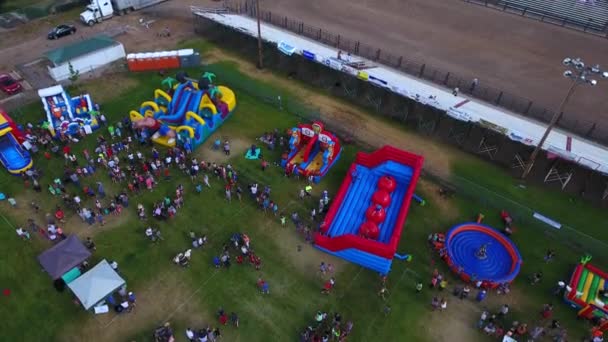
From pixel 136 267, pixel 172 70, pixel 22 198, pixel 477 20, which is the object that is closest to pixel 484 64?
pixel 477 20

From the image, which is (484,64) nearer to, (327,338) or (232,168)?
(232,168)

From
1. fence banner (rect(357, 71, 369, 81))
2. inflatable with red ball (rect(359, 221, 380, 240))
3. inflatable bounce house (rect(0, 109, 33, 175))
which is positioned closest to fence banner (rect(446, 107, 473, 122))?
fence banner (rect(357, 71, 369, 81))

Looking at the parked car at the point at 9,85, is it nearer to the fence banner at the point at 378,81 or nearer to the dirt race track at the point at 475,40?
the dirt race track at the point at 475,40

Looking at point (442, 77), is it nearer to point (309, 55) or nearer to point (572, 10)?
point (309, 55)

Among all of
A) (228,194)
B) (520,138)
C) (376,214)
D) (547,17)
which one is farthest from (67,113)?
(547,17)

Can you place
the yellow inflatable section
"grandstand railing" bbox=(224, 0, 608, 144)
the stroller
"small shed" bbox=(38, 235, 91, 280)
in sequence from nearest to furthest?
1. "small shed" bbox=(38, 235, 91, 280)
2. the stroller
3. the yellow inflatable section
4. "grandstand railing" bbox=(224, 0, 608, 144)

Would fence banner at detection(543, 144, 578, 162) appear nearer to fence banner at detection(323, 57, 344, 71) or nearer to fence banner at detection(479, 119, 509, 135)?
fence banner at detection(479, 119, 509, 135)
